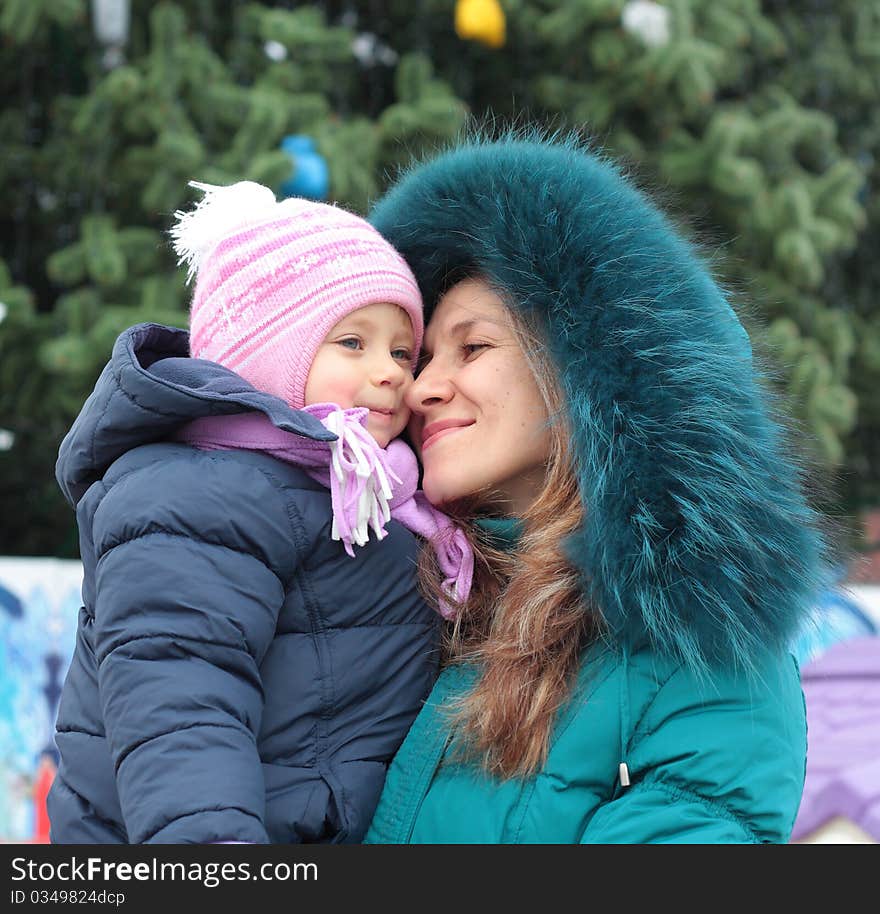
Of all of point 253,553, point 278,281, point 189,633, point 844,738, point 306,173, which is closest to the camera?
point 189,633

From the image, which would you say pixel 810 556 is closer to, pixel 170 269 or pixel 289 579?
pixel 289 579

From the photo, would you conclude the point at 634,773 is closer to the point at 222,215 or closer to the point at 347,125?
the point at 222,215

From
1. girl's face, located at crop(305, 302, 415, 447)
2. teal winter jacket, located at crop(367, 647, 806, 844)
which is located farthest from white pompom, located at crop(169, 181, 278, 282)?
teal winter jacket, located at crop(367, 647, 806, 844)

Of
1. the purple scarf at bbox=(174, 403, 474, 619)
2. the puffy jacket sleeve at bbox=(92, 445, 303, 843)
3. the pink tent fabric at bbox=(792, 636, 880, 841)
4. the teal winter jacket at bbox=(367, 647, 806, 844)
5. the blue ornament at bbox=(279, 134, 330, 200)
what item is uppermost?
the purple scarf at bbox=(174, 403, 474, 619)

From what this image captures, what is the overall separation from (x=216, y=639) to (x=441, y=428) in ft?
2.33

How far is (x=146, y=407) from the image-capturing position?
181 cm

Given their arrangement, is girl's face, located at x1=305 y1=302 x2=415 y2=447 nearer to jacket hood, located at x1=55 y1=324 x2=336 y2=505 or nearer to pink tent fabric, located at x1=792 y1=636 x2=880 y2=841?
jacket hood, located at x1=55 y1=324 x2=336 y2=505

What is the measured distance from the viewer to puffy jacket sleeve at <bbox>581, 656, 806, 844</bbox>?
5.65 feet

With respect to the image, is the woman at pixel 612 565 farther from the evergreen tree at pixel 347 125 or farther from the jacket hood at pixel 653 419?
the evergreen tree at pixel 347 125

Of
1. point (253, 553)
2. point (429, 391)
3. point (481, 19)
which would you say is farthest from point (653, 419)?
point (481, 19)

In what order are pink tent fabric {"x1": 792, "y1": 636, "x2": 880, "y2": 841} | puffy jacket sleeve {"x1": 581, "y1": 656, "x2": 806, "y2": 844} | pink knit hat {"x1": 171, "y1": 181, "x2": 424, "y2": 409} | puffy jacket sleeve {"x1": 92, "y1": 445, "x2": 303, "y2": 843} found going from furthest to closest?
pink tent fabric {"x1": 792, "y1": 636, "x2": 880, "y2": 841} → pink knit hat {"x1": 171, "y1": 181, "x2": 424, "y2": 409} → puffy jacket sleeve {"x1": 581, "y1": 656, "x2": 806, "y2": 844} → puffy jacket sleeve {"x1": 92, "y1": 445, "x2": 303, "y2": 843}

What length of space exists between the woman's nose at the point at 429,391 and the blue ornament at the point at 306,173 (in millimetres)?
2424

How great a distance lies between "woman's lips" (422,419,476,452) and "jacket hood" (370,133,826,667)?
230 millimetres

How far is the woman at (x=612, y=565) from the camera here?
1795 millimetres
